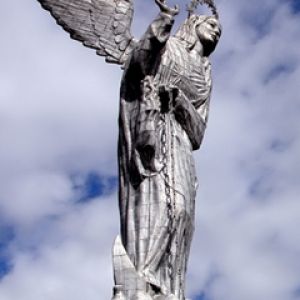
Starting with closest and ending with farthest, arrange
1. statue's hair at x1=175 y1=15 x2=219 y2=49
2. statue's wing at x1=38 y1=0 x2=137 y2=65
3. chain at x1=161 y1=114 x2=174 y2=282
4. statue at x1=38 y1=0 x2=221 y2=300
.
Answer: statue at x1=38 y1=0 x2=221 y2=300 → chain at x1=161 y1=114 x2=174 y2=282 → statue's wing at x1=38 y1=0 x2=137 y2=65 → statue's hair at x1=175 y1=15 x2=219 y2=49

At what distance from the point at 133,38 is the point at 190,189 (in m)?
2.91

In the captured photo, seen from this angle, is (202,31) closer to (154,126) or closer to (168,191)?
(154,126)

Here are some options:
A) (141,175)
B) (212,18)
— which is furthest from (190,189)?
(212,18)

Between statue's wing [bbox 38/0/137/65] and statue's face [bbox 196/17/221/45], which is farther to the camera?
statue's face [bbox 196/17/221/45]

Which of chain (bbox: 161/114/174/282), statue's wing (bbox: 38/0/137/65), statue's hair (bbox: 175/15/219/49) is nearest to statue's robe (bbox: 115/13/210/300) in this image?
chain (bbox: 161/114/174/282)

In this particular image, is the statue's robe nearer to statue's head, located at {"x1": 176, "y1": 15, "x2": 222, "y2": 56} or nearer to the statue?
the statue

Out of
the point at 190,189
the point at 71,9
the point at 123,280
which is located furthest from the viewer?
the point at 71,9

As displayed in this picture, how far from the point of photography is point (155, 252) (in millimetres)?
17969

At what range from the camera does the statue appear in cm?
1800

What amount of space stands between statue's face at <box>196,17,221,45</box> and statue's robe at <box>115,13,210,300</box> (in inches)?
29.6

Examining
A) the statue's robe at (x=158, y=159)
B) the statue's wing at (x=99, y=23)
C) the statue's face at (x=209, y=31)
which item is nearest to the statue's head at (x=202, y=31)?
the statue's face at (x=209, y=31)

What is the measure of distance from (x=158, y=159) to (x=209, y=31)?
9.80 feet

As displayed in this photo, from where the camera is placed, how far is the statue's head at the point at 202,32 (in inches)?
810

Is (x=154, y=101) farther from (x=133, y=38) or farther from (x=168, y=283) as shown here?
(x=168, y=283)
